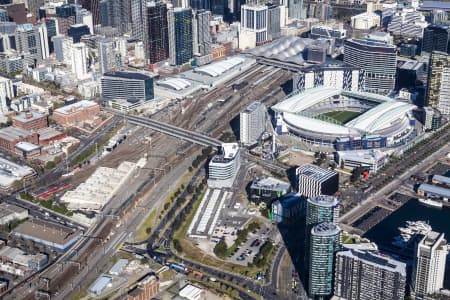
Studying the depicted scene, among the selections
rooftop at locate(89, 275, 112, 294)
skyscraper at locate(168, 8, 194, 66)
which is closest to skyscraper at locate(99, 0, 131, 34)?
skyscraper at locate(168, 8, 194, 66)

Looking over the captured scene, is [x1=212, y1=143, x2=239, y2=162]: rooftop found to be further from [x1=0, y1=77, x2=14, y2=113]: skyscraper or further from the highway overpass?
[x1=0, y1=77, x2=14, y2=113]: skyscraper

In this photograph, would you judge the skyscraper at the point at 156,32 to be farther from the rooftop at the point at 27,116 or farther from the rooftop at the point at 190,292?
the rooftop at the point at 190,292

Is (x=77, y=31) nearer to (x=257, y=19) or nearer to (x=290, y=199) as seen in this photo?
(x=257, y=19)

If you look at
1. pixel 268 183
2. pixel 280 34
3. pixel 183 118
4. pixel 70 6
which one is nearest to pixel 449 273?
pixel 268 183

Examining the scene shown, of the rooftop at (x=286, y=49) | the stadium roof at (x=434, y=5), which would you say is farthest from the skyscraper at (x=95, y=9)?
the stadium roof at (x=434, y=5)

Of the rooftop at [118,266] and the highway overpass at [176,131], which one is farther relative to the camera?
the highway overpass at [176,131]

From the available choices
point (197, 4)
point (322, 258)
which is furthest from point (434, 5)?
point (322, 258)
